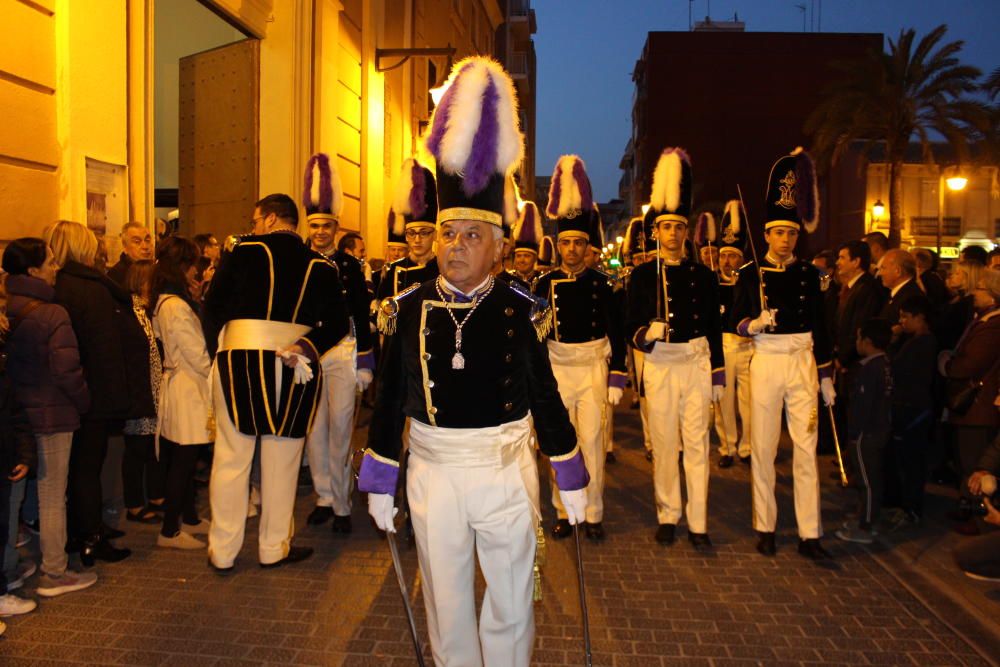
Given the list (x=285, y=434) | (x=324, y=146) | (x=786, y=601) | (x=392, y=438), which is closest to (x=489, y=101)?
(x=392, y=438)

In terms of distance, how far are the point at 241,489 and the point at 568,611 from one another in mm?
2341

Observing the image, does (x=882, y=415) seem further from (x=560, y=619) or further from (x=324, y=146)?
(x=324, y=146)

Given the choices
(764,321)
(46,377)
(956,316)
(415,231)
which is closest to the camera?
(46,377)

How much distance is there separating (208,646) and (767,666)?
9.85ft

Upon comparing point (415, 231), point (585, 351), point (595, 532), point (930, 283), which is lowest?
point (595, 532)

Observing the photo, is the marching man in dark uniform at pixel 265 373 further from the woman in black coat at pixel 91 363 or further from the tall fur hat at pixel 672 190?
the tall fur hat at pixel 672 190

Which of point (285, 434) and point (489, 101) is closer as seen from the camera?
point (489, 101)

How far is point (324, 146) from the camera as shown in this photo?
1242cm

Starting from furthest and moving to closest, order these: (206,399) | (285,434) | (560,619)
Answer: (206,399), (285,434), (560,619)

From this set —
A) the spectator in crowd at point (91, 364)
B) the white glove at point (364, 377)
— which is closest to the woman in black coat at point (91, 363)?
the spectator in crowd at point (91, 364)

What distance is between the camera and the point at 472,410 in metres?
3.47

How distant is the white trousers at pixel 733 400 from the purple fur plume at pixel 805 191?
284cm

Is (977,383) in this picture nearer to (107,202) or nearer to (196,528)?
(196,528)

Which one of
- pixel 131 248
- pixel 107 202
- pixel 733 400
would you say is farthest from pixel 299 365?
pixel 733 400
